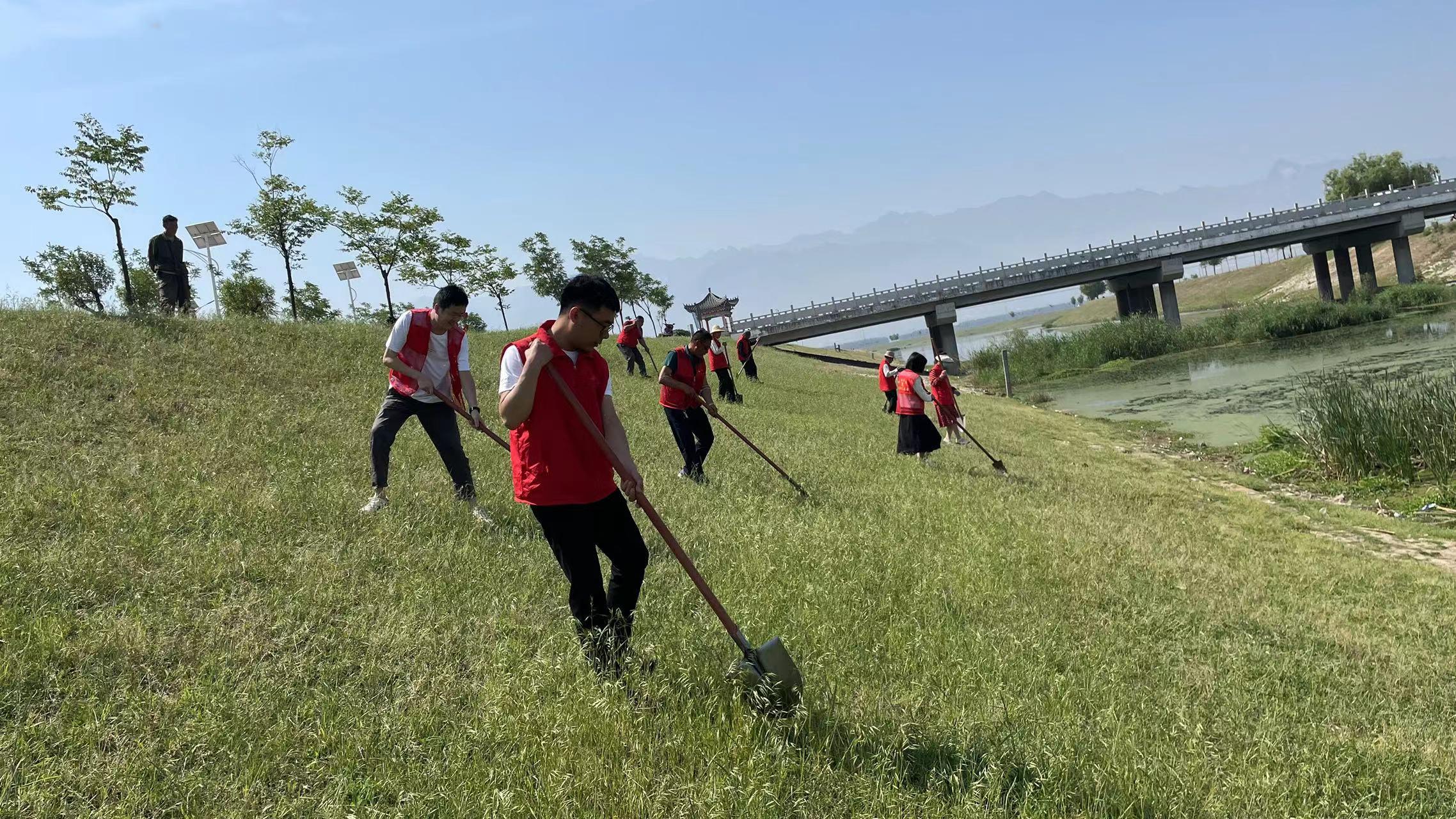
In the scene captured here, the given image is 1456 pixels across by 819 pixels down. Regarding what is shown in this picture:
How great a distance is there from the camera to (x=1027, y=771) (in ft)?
10.7

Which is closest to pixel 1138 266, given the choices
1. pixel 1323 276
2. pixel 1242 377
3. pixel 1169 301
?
pixel 1169 301

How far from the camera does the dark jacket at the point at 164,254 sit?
12070 mm

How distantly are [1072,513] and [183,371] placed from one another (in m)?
11.6

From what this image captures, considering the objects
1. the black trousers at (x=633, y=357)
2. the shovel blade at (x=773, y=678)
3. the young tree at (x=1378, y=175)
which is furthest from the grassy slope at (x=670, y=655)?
the young tree at (x=1378, y=175)

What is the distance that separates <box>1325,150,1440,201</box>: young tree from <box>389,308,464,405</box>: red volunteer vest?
341ft

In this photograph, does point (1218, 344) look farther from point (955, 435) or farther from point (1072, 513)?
point (1072, 513)

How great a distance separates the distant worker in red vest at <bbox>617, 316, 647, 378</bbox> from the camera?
723 inches

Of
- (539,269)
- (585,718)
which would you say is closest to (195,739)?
(585,718)

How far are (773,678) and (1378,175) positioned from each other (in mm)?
112091

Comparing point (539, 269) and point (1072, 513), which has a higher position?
point (539, 269)

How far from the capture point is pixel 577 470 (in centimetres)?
351

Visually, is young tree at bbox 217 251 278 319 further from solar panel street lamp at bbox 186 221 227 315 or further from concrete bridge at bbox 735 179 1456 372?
concrete bridge at bbox 735 179 1456 372

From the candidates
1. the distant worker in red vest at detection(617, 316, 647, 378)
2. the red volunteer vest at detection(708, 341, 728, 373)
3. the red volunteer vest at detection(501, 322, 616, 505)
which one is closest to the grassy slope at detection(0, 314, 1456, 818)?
the red volunteer vest at detection(501, 322, 616, 505)

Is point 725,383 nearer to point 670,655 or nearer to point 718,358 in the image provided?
point 718,358
